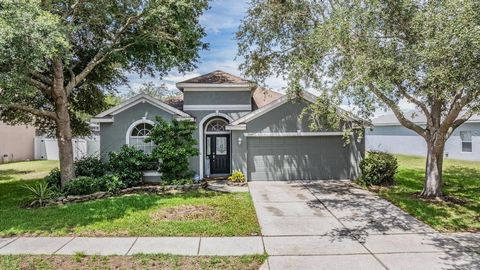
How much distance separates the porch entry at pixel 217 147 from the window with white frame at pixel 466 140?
18126mm

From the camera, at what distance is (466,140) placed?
24.3m

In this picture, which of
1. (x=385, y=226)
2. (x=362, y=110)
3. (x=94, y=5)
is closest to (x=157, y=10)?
(x=94, y=5)

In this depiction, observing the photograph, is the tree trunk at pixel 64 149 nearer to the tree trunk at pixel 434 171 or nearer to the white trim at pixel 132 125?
the white trim at pixel 132 125

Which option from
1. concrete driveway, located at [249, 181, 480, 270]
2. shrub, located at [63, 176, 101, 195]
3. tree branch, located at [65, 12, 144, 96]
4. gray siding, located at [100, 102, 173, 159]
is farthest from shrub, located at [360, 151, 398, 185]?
tree branch, located at [65, 12, 144, 96]

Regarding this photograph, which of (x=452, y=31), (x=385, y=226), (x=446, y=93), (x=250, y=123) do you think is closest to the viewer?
(x=452, y=31)

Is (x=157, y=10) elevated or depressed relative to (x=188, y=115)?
elevated

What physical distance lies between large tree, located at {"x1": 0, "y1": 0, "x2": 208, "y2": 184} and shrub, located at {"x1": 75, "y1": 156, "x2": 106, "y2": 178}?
62.7 inches

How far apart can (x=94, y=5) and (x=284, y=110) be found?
391 inches

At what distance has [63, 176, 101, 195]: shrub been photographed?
42.0ft

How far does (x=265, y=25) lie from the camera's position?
48.3 feet

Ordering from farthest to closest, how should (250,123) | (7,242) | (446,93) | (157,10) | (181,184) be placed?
(250,123) → (181,184) → (157,10) → (446,93) → (7,242)

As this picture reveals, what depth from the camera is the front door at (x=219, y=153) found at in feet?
61.1

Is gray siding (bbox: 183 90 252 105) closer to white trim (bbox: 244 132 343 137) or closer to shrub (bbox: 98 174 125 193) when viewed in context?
white trim (bbox: 244 132 343 137)

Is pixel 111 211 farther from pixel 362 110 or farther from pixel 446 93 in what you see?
pixel 446 93
